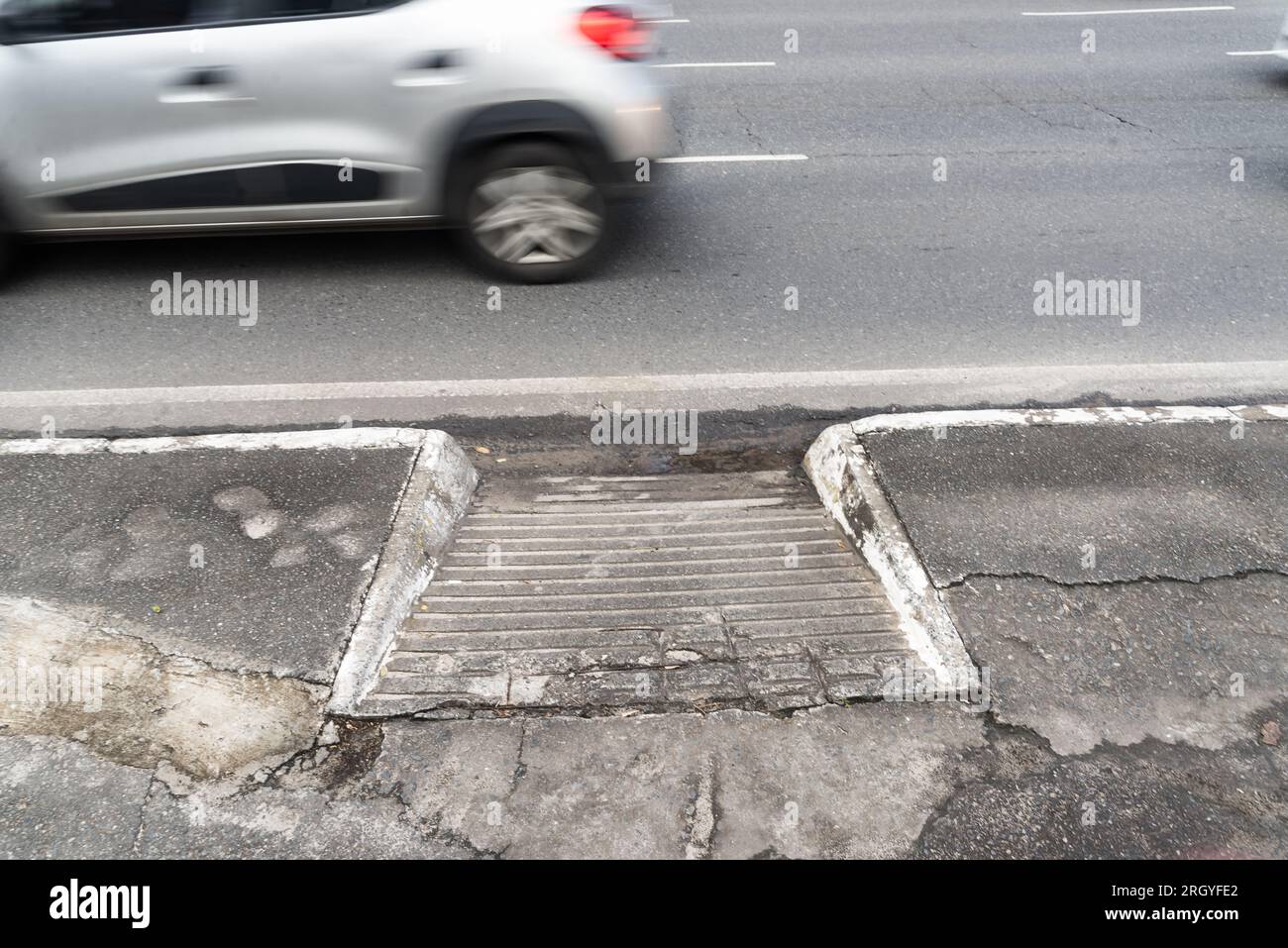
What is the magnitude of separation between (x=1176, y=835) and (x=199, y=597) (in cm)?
324

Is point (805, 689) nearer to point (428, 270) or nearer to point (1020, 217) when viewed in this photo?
point (428, 270)

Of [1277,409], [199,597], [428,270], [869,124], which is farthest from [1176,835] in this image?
Result: [869,124]

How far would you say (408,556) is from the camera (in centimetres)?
357

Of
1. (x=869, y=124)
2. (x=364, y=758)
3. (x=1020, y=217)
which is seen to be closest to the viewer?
(x=364, y=758)

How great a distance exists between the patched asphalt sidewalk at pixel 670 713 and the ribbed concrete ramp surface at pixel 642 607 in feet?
0.14

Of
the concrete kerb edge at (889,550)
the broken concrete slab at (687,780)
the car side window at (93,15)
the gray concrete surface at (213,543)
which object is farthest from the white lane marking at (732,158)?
the broken concrete slab at (687,780)

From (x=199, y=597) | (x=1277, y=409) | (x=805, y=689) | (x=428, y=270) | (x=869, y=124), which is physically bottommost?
(x=805, y=689)

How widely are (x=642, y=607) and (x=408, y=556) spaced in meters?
0.92

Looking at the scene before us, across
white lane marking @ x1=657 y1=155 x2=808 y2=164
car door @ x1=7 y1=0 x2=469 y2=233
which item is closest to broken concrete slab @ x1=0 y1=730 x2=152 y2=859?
car door @ x1=7 y1=0 x2=469 y2=233

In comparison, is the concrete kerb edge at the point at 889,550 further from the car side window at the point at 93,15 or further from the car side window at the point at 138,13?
the car side window at the point at 93,15

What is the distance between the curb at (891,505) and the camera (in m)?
3.21

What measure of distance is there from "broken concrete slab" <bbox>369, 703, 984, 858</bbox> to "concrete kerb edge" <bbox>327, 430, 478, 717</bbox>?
240mm

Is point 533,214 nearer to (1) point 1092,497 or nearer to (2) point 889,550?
(2) point 889,550
